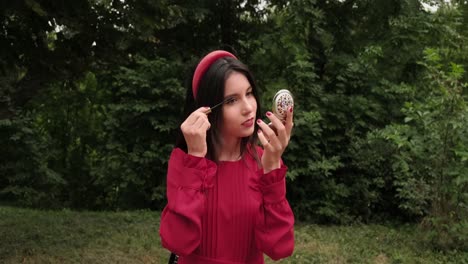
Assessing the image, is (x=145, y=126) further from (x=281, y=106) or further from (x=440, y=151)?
(x=281, y=106)

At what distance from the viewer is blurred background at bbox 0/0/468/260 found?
586 centimetres

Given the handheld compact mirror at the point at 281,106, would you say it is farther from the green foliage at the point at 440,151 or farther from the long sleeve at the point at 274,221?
the green foliage at the point at 440,151

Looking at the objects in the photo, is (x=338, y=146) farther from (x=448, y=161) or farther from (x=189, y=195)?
(x=189, y=195)

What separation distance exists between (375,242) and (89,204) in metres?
6.42

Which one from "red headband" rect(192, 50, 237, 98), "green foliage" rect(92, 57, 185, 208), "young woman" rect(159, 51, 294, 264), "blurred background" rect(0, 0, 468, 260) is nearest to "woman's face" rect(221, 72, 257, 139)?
"young woman" rect(159, 51, 294, 264)

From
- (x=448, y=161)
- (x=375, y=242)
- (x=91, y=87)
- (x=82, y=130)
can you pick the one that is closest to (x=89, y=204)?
(x=82, y=130)

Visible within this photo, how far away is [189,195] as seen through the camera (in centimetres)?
170

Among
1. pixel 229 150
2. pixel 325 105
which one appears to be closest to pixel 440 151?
pixel 325 105

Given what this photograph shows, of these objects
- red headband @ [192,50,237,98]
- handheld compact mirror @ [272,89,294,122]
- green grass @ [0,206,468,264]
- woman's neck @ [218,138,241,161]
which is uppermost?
red headband @ [192,50,237,98]

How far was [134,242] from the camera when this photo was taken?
19.3 ft

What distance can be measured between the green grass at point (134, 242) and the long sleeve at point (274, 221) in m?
3.74

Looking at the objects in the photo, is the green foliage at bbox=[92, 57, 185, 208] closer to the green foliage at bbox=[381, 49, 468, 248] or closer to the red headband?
the green foliage at bbox=[381, 49, 468, 248]

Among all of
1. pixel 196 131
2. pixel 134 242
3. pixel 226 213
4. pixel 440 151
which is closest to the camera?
pixel 196 131

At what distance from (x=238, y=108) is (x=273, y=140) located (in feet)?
0.59
